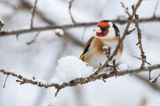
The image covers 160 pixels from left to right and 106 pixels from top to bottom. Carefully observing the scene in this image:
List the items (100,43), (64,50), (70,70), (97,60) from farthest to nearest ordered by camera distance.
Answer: (64,50) → (100,43) → (97,60) → (70,70)

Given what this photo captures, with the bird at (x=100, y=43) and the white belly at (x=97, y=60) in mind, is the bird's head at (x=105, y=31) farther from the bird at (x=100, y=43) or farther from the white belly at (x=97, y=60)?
the white belly at (x=97, y=60)

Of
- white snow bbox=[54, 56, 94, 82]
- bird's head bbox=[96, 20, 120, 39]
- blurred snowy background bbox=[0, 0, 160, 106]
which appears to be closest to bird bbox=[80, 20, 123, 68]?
bird's head bbox=[96, 20, 120, 39]

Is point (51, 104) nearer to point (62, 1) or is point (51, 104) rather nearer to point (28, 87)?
point (62, 1)

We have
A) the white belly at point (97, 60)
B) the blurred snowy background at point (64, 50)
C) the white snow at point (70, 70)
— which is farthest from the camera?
the blurred snowy background at point (64, 50)

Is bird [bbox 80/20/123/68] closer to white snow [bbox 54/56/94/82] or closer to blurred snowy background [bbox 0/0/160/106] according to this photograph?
white snow [bbox 54/56/94/82]

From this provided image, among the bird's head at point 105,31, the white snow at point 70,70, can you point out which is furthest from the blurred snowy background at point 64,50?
the white snow at point 70,70

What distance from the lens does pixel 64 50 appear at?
268 inches

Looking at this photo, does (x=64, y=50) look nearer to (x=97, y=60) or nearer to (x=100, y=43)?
(x=100, y=43)

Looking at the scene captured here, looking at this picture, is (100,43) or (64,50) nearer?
(100,43)

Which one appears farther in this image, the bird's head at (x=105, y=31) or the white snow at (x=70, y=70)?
the bird's head at (x=105, y=31)

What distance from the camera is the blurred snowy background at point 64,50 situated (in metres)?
6.33

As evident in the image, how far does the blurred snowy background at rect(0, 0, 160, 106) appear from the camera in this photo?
20.8ft

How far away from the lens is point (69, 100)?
7426 millimetres

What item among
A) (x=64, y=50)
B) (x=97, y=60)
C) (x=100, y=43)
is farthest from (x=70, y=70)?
(x=64, y=50)
